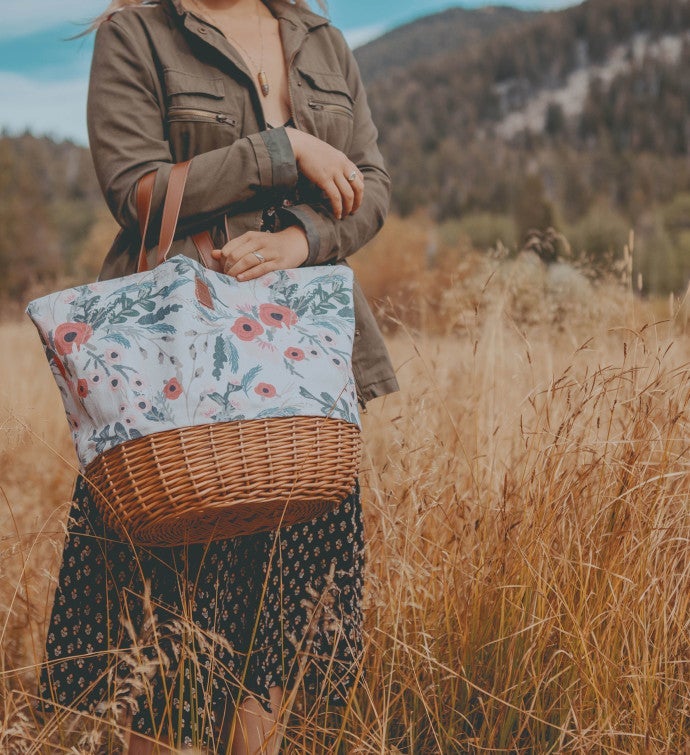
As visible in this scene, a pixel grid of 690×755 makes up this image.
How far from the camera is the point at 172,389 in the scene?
119cm

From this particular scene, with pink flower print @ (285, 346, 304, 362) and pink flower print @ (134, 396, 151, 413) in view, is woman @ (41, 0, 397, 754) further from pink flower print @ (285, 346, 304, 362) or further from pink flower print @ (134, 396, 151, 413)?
pink flower print @ (134, 396, 151, 413)

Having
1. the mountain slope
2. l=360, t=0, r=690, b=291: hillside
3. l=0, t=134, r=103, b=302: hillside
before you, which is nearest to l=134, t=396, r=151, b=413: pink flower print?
Answer: l=360, t=0, r=690, b=291: hillside

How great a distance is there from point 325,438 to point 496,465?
105 cm

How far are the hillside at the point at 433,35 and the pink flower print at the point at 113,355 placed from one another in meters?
133

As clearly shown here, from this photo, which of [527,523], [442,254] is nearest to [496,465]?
[527,523]

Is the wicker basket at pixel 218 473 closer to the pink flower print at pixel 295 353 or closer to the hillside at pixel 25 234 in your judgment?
the pink flower print at pixel 295 353

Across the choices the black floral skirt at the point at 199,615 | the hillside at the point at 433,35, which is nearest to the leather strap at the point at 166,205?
the black floral skirt at the point at 199,615

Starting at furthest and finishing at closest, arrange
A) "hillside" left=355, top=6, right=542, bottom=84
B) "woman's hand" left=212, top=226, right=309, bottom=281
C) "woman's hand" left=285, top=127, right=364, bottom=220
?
1. "hillside" left=355, top=6, right=542, bottom=84
2. "woman's hand" left=285, top=127, right=364, bottom=220
3. "woman's hand" left=212, top=226, right=309, bottom=281

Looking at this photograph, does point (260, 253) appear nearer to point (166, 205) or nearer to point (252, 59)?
point (166, 205)

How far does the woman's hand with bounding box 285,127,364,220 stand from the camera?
4.91 feet

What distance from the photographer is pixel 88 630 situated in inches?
61.9

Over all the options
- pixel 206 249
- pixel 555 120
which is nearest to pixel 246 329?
pixel 206 249

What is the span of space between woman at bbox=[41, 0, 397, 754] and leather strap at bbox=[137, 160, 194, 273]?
19 mm

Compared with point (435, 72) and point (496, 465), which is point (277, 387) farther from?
point (435, 72)
